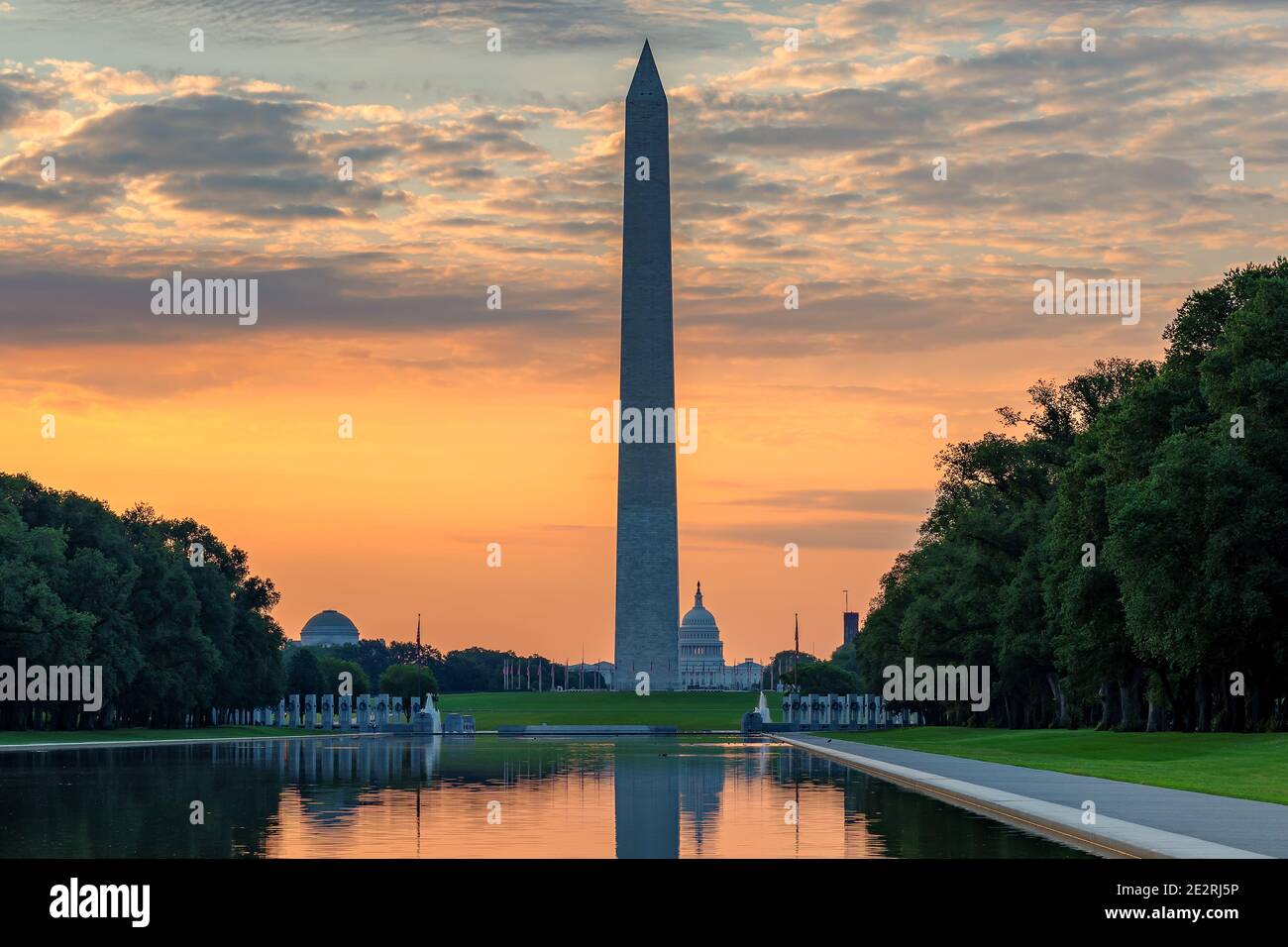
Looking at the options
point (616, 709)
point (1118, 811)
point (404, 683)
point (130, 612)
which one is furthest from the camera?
point (404, 683)

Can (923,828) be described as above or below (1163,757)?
above

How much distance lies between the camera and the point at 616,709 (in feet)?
413

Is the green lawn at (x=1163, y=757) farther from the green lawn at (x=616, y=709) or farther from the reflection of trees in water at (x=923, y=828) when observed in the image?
the green lawn at (x=616, y=709)

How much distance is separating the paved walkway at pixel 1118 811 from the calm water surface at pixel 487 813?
70 centimetres

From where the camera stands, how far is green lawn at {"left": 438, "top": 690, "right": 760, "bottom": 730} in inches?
4715

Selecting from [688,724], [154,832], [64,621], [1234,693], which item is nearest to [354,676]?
[688,724]

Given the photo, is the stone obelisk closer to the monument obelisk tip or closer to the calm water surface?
the monument obelisk tip

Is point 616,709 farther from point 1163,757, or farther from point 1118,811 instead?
point 1118,811

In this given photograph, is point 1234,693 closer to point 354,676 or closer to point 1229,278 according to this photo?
point 1229,278

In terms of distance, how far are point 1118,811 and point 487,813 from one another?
9099 mm

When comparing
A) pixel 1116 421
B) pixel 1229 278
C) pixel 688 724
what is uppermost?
pixel 1229 278

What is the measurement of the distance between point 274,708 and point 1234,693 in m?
92.7

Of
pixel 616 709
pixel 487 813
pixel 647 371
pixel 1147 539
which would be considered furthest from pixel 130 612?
pixel 487 813

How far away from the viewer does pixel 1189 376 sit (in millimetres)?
60594
